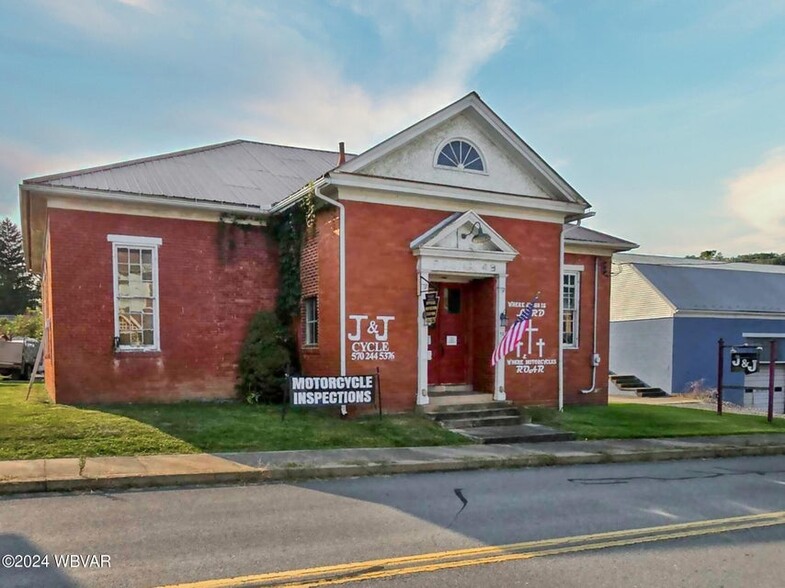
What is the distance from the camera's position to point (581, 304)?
16.4m

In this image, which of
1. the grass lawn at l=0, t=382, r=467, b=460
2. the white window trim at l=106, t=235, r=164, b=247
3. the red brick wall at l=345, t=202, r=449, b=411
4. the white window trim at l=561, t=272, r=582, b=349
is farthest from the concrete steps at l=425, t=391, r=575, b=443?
the white window trim at l=106, t=235, r=164, b=247

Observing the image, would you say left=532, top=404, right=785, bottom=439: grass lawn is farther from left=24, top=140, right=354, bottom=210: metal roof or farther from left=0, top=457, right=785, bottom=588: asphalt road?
left=24, top=140, right=354, bottom=210: metal roof

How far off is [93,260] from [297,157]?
8.25 meters

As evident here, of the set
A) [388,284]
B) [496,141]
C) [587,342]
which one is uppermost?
[496,141]

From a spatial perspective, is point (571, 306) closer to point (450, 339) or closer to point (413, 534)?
point (450, 339)

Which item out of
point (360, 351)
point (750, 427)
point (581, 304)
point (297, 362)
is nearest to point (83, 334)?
point (297, 362)

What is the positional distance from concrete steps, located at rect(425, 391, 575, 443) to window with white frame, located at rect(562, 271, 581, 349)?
4229 mm

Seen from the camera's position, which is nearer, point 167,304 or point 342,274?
point 342,274

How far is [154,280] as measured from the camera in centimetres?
1276

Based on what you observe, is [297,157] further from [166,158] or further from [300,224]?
[300,224]

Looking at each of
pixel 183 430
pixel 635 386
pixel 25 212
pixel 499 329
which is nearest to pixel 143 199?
pixel 25 212

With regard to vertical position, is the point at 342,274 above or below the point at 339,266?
below

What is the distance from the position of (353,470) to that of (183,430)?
3410 mm

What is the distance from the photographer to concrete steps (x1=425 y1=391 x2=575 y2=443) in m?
10.9
